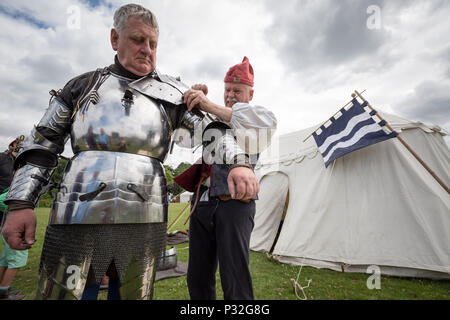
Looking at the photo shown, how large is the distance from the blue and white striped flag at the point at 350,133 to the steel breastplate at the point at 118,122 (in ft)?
13.3

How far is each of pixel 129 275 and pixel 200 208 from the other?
0.59 metres

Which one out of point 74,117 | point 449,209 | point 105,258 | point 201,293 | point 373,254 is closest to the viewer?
point 105,258

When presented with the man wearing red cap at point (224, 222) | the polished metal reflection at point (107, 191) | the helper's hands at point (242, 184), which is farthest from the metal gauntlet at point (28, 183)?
the helper's hands at point (242, 184)

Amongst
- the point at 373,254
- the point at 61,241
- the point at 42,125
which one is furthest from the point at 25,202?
the point at 373,254

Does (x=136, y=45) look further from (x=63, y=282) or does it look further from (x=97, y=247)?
(x=63, y=282)

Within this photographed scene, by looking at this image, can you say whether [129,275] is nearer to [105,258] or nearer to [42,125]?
[105,258]

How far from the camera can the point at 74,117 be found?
137 centimetres

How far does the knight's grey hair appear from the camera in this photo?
4.51 feet

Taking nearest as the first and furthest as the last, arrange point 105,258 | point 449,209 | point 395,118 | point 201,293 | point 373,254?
point 105,258, point 201,293, point 449,209, point 373,254, point 395,118

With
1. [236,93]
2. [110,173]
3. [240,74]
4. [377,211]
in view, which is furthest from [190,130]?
[377,211]

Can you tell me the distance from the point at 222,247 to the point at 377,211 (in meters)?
3.94

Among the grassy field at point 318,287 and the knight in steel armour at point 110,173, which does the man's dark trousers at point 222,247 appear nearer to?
the knight in steel armour at point 110,173

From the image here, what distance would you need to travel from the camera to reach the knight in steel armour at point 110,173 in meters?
1.13

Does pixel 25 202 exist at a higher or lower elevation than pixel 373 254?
higher
